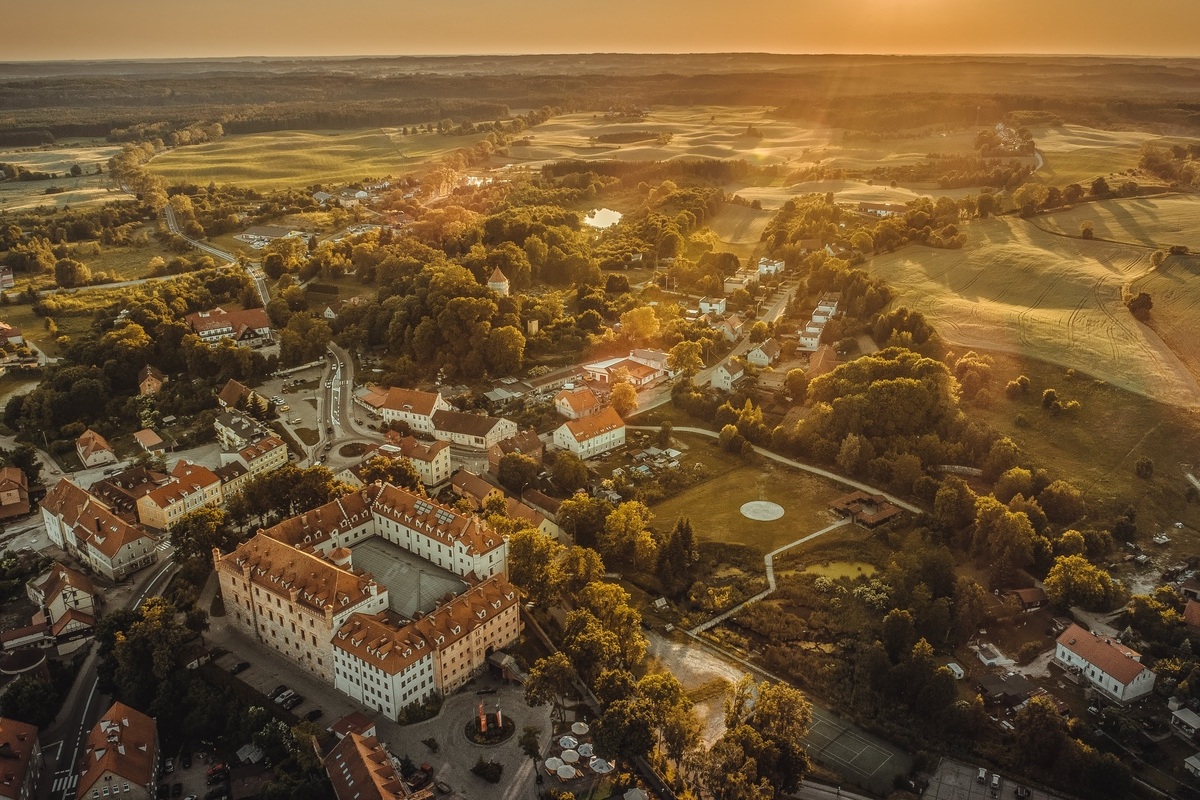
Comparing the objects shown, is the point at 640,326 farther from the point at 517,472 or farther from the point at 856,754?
the point at 856,754

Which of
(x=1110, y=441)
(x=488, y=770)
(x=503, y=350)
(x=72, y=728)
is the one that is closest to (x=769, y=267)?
(x=503, y=350)

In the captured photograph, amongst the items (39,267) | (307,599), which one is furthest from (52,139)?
(307,599)

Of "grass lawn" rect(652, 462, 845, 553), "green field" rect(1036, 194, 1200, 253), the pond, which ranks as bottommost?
the pond

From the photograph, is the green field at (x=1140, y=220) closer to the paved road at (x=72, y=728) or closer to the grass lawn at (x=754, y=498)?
the grass lawn at (x=754, y=498)

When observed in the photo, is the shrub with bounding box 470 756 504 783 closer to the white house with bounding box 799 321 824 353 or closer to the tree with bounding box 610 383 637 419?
the tree with bounding box 610 383 637 419

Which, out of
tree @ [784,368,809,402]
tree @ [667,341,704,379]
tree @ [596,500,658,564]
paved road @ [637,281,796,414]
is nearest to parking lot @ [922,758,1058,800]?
tree @ [596,500,658,564]

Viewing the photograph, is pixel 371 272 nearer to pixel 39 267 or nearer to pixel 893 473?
pixel 39 267

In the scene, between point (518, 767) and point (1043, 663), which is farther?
point (1043, 663)
